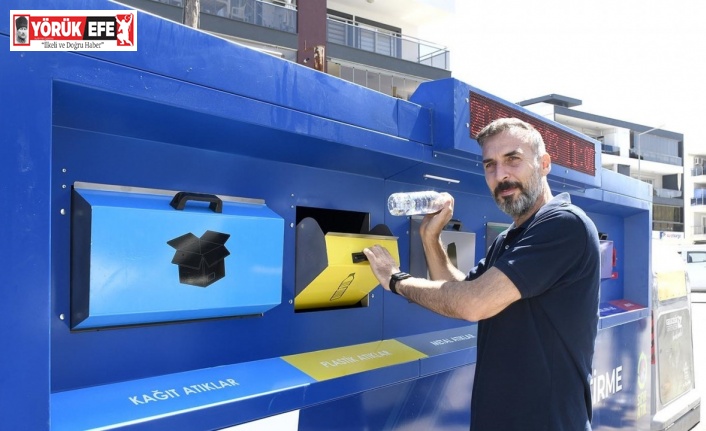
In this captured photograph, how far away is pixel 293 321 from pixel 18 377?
1.06 m

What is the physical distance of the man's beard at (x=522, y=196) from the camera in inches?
76.8

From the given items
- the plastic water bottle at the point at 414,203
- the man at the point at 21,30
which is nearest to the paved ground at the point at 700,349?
the plastic water bottle at the point at 414,203

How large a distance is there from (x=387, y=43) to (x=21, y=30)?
19241 mm

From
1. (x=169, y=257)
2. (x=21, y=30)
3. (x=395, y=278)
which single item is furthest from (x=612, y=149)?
(x=21, y=30)

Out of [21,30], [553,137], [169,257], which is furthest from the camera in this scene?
[553,137]

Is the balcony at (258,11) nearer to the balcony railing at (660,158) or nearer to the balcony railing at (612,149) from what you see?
the balcony railing at (612,149)

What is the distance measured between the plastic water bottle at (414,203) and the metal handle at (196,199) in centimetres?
82

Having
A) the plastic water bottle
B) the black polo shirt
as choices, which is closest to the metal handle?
the plastic water bottle

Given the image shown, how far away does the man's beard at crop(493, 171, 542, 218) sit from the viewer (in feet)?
6.40

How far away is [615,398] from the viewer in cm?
395

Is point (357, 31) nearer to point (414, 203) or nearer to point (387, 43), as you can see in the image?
point (387, 43)

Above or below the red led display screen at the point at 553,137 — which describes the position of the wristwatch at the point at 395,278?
below

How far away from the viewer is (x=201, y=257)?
176 centimetres

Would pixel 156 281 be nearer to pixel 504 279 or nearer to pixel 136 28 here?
pixel 136 28
